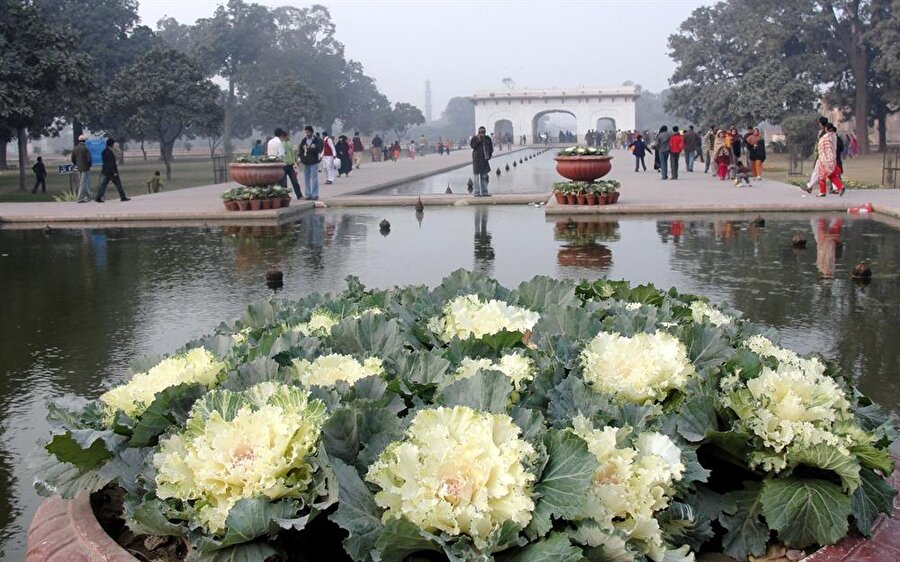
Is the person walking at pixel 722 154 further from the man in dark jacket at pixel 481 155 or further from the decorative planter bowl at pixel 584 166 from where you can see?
the decorative planter bowl at pixel 584 166

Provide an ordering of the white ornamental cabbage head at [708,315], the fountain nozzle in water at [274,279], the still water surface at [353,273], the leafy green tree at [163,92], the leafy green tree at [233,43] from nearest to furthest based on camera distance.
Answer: the white ornamental cabbage head at [708,315] → the still water surface at [353,273] → the fountain nozzle in water at [274,279] → the leafy green tree at [163,92] → the leafy green tree at [233,43]

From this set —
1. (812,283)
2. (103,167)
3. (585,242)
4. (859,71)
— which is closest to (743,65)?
(859,71)

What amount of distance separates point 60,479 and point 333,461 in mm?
870

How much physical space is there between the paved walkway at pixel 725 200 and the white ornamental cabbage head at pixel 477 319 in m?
10.9

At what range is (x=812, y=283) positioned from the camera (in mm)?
7969

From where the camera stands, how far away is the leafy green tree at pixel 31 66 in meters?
20.9

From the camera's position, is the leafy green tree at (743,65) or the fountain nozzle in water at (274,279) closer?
the fountain nozzle in water at (274,279)

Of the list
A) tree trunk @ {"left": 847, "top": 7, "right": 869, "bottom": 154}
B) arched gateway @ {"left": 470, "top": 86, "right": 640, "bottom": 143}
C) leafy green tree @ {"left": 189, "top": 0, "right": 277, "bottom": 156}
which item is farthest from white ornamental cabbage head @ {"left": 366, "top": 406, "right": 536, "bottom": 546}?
arched gateway @ {"left": 470, "top": 86, "right": 640, "bottom": 143}

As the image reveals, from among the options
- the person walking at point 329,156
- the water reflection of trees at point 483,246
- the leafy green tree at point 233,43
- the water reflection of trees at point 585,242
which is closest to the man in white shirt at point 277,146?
the person walking at point 329,156

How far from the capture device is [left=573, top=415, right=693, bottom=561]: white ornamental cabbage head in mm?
1959

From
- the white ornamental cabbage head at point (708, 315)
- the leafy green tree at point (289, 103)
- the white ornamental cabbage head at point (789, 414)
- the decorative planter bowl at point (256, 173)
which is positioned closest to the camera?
the white ornamental cabbage head at point (789, 414)

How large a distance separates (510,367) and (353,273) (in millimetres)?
6457

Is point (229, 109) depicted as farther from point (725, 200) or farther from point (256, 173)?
point (725, 200)

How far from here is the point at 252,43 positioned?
6419 centimetres
